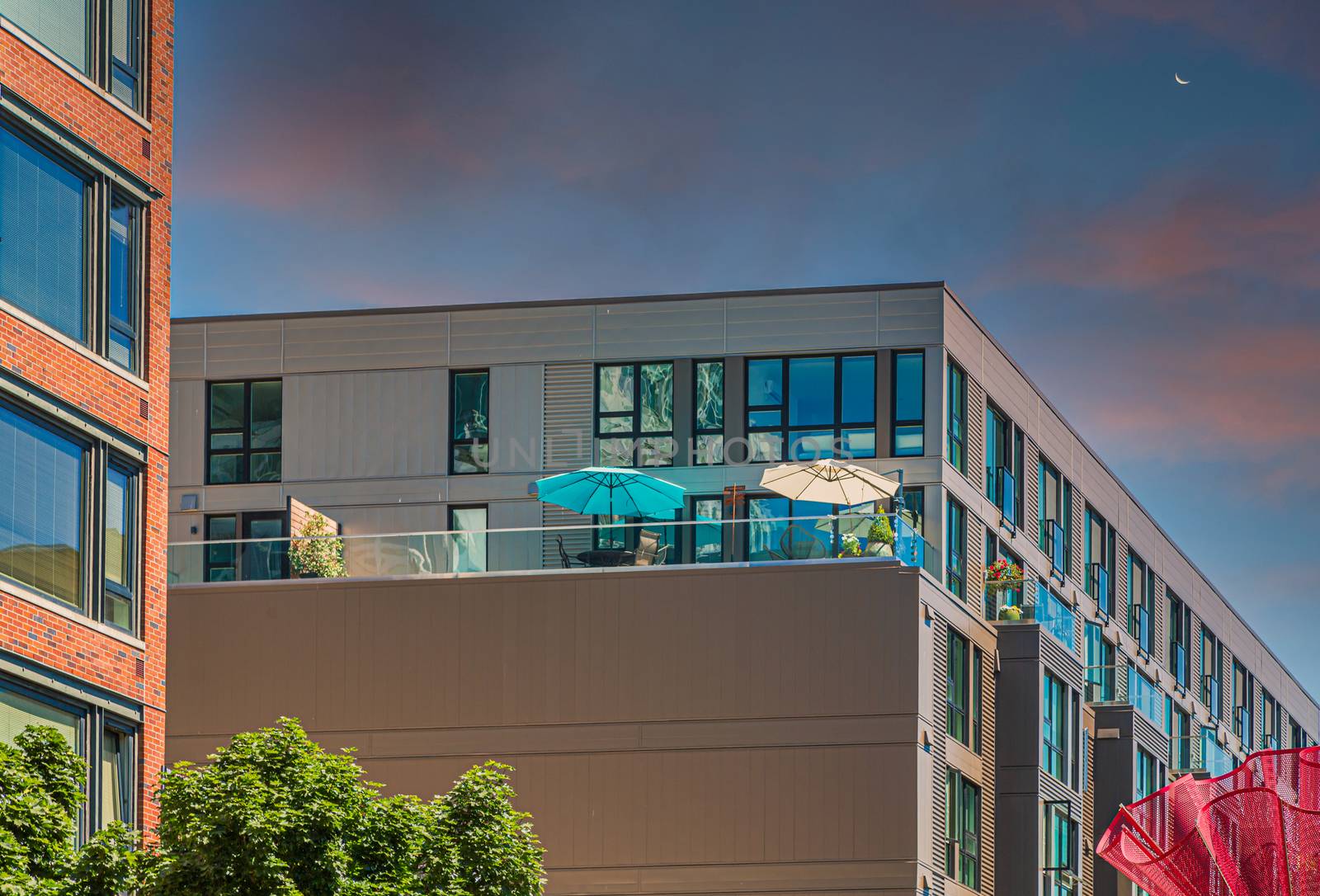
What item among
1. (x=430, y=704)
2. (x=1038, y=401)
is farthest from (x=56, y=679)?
(x=1038, y=401)

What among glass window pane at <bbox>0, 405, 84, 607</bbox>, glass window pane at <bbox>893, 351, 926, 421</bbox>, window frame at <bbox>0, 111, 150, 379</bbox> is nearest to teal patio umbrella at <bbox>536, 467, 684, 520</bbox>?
glass window pane at <bbox>893, 351, 926, 421</bbox>

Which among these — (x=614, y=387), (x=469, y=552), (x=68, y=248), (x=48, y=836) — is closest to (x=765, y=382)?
(x=614, y=387)

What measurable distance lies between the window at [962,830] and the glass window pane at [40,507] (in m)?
18.8

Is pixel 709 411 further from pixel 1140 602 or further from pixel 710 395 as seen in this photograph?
pixel 1140 602

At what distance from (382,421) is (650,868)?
14.6 metres

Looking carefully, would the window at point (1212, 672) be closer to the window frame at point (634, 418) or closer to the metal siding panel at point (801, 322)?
the metal siding panel at point (801, 322)

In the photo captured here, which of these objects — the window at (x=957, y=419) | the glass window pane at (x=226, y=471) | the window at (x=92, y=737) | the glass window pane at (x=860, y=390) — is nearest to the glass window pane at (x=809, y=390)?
the glass window pane at (x=860, y=390)

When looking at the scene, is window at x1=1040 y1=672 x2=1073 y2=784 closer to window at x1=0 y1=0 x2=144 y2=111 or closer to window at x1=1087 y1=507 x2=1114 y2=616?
window at x1=1087 y1=507 x2=1114 y2=616

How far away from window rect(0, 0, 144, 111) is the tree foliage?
32.3 feet

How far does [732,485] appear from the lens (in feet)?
161

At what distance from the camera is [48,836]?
23.9 metres

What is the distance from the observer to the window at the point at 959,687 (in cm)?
4397

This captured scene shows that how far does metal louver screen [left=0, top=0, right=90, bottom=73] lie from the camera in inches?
1163

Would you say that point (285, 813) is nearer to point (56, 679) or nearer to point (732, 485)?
point (56, 679)
